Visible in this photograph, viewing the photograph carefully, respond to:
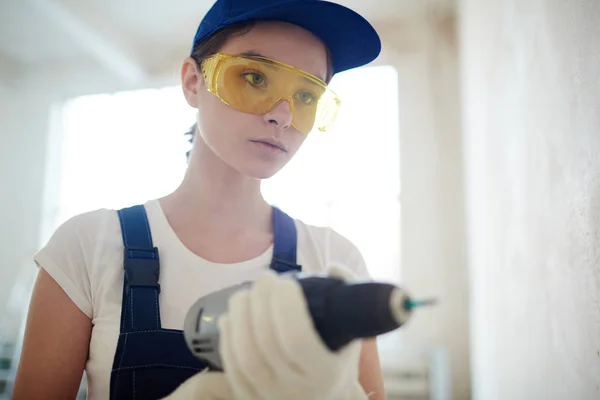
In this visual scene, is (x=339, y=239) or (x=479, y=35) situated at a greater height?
(x=479, y=35)

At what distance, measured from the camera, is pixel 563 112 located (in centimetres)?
47

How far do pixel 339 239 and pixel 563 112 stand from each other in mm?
369

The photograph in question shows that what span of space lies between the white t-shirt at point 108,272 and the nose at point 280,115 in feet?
0.61

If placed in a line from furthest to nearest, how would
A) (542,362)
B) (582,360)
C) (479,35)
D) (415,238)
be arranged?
(415,238)
(479,35)
(542,362)
(582,360)

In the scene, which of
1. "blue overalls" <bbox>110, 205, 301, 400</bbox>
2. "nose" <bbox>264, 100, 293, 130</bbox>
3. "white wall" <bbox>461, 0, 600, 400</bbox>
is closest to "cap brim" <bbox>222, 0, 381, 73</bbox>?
"nose" <bbox>264, 100, 293, 130</bbox>

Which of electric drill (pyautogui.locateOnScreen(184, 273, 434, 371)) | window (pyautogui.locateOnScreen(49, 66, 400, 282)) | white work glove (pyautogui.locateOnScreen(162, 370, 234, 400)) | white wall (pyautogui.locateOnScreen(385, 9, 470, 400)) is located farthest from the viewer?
window (pyautogui.locateOnScreen(49, 66, 400, 282))

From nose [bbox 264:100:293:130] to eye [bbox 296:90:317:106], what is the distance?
3 cm

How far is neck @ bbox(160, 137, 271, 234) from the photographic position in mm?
691

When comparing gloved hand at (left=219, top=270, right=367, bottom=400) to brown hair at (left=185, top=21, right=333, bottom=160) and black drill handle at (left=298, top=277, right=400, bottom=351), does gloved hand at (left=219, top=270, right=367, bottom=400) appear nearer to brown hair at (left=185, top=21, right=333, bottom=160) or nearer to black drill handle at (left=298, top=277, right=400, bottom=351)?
black drill handle at (left=298, top=277, right=400, bottom=351)

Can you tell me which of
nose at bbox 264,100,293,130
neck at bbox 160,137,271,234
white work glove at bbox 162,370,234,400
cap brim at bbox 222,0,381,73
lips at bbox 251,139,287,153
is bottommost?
white work glove at bbox 162,370,234,400

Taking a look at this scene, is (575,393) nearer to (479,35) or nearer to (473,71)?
(479,35)

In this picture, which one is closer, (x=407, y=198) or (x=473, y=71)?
(x=473, y=71)

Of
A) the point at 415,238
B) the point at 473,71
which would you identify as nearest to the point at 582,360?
the point at 473,71

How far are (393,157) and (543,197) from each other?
1.52 m
